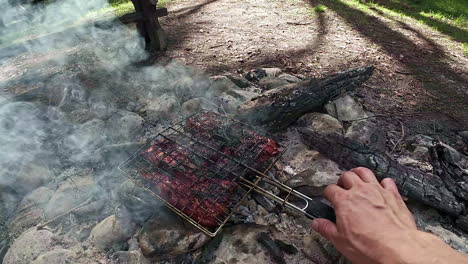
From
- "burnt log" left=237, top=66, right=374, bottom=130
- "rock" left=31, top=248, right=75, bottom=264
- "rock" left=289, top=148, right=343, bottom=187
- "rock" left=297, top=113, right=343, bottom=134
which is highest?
"burnt log" left=237, top=66, right=374, bottom=130

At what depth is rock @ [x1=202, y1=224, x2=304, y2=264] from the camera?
2.04 meters

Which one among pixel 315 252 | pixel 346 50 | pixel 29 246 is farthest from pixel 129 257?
pixel 346 50

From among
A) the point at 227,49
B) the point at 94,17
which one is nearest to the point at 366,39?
the point at 227,49

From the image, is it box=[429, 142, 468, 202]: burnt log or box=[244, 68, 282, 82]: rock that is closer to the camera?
box=[429, 142, 468, 202]: burnt log

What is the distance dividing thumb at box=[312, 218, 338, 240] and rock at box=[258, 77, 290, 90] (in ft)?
9.20

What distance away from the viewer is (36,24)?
8523 mm

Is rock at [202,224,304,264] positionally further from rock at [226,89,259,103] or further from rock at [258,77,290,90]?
rock at [258,77,290,90]

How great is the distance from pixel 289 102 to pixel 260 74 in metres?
1.40

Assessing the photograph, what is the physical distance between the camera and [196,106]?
3.76 m

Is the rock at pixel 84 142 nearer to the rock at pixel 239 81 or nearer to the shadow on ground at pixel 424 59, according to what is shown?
the rock at pixel 239 81

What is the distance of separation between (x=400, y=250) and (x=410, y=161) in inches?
77.0

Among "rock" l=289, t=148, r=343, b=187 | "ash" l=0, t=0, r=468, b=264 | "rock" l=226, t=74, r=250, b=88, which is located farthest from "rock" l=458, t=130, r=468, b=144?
"rock" l=226, t=74, r=250, b=88

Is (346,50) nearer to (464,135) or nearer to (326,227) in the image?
(464,135)

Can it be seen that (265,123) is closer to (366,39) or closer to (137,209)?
(137,209)
